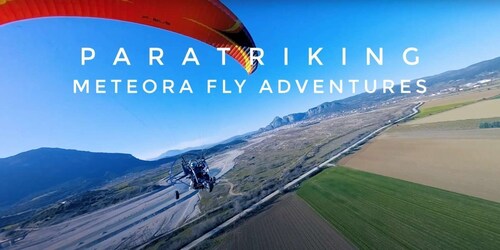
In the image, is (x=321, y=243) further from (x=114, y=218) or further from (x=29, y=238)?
(x=29, y=238)

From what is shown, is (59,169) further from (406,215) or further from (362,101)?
(362,101)

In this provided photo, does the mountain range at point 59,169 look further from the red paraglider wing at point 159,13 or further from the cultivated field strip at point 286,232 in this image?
the red paraglider wing at point 159,13

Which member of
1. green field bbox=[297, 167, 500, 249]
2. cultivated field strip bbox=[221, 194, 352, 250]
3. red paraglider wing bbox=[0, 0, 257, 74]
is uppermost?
red paraglider wing bbox=[0, 0, 257, 74]

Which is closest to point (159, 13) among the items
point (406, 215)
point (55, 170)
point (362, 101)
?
point (406, 215)

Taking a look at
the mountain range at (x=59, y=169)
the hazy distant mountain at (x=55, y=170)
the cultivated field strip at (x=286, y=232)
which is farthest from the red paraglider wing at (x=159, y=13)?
the hazy distant mountain at (x=55, y=170)

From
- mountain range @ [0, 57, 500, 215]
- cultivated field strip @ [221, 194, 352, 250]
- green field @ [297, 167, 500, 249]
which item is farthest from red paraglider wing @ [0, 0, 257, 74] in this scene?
mountain range @ [0, 57, 500, 215]

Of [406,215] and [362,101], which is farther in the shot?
[362,101]

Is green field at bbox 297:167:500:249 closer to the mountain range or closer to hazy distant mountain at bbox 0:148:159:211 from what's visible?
the mountain range
